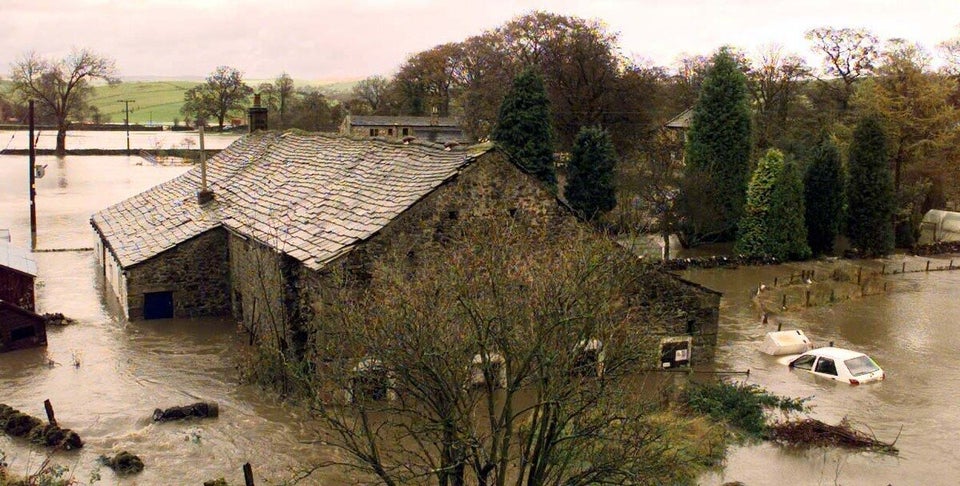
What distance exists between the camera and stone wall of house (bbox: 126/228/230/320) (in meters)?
23.2

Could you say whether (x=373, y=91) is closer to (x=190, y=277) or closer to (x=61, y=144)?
(x=61, y=144)

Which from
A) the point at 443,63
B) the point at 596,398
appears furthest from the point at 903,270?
Answer: the point at 443,63

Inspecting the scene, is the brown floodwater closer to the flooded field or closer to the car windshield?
the car windshield

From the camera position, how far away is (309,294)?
17.4 metres

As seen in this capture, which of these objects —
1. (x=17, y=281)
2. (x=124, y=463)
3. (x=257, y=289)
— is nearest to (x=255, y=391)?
(x=257, y=289)

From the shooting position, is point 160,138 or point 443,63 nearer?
point 443,63

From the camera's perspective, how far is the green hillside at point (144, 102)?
126 m

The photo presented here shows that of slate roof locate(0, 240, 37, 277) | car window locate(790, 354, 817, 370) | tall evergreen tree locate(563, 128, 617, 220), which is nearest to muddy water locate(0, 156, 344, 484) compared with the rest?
slate roof locate(0, 240, 37, 277)

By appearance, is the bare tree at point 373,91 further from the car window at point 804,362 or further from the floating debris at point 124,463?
the floating debris at point 124,463

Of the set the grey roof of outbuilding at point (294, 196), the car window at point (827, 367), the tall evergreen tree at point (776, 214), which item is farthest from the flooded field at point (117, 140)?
the car window at point (827, 367)

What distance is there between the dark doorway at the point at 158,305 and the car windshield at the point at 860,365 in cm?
1734

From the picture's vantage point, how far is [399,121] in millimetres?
74438

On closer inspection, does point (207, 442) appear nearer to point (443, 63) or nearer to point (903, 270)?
point (903, 270)

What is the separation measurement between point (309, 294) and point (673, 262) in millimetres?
21890
